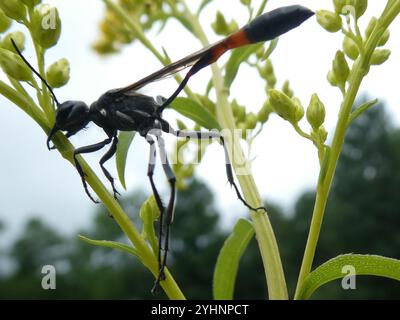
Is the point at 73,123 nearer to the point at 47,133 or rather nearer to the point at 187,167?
the point at 47,133

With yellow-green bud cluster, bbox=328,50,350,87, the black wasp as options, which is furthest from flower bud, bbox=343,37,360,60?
the black wasp

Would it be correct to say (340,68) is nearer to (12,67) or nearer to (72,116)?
(72,116)

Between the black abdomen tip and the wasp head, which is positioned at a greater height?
the black abdomen tip

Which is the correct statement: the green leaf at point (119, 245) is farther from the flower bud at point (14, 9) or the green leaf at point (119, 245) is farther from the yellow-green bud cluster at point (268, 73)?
the yellow-green bud cluster at point (268, 73)

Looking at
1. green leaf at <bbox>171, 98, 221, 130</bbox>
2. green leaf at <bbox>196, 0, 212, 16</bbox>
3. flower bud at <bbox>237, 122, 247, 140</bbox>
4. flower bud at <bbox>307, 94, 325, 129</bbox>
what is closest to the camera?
flower bud at <bbox>307, 94, 325, 129</bbox>

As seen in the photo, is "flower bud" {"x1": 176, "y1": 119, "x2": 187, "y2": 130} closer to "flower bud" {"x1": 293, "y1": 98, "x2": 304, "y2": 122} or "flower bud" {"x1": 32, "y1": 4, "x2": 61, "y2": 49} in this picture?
"flower bud" {"x1": 293, "y1": 98, "x2": 304, "y2": 122}

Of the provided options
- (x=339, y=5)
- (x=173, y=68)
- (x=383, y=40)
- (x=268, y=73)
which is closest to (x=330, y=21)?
(x=339, y=5)
